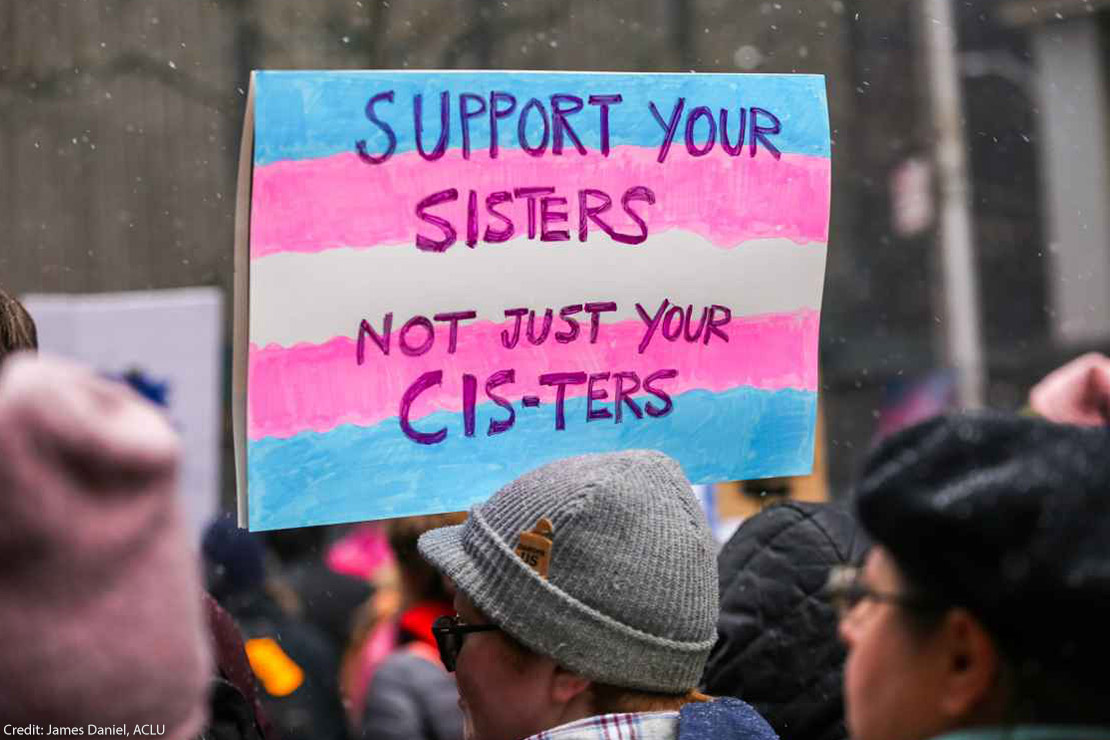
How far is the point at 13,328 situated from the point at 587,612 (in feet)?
2.41

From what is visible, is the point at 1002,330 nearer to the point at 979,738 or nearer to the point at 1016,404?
the point at 1016,404

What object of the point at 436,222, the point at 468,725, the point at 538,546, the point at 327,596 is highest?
the point at 436,222

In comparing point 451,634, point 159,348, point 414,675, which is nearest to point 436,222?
point 451,634

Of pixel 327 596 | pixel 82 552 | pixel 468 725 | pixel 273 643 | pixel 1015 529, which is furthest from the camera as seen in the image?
pixel 327 596

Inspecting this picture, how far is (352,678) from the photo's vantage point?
189 inches

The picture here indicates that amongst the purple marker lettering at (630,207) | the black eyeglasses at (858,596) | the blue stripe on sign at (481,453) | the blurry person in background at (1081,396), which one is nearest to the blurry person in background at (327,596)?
the blue stripe on sign at (481,453)

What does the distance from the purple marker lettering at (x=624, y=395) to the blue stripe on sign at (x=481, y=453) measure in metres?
0.01

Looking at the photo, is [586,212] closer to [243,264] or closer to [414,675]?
[243,264]

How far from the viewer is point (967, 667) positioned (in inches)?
45.2

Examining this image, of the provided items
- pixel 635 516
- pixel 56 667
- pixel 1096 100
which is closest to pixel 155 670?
pixel 56 667

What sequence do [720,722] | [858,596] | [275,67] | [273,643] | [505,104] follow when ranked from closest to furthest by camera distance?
[858,596], [720,722], [505,104], [273,643], [275,67]

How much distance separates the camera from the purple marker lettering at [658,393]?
192 cm

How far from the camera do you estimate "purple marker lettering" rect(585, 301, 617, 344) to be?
1.87 m

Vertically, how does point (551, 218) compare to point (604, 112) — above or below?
below
